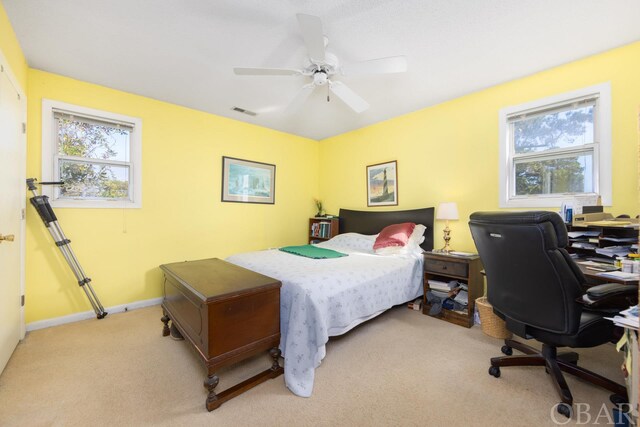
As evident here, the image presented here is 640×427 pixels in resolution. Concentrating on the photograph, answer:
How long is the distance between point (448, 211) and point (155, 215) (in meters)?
3.50

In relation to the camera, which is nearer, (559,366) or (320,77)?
(559,366)

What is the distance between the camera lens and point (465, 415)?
146 centimetres

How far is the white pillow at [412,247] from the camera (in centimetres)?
309

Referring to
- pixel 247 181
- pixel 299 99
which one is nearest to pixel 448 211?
pixel 299 99

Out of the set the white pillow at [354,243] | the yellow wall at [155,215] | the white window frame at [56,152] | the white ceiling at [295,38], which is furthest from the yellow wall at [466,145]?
the white window frame at [56,152]

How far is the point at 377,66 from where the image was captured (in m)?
2.06

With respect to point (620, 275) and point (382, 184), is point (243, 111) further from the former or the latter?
point (620, 275)

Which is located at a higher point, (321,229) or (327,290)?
(321,229)

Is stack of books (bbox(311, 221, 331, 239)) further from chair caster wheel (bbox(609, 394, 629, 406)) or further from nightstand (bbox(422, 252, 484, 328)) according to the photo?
chair caster wheel (bbox(609, 394, 629, 406))

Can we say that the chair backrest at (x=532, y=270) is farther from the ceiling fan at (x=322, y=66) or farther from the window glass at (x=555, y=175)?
the window glass at (x=555, y=175)

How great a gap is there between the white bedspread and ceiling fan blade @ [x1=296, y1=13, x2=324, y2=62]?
1716mm

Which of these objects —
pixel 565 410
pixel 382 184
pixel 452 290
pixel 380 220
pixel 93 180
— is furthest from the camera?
pixel 382 184

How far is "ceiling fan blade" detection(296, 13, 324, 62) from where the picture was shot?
5.19 feet

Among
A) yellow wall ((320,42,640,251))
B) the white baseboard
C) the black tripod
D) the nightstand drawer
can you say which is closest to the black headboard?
yellow wall ((320,42,640,251))
